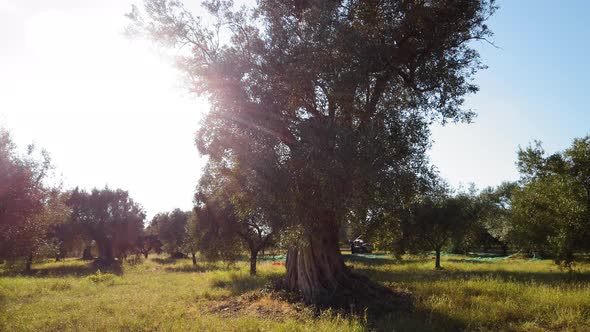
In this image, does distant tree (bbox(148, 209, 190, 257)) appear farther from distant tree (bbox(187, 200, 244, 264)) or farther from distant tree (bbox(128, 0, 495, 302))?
distant tree (bbox(128, 0, 495, 302))

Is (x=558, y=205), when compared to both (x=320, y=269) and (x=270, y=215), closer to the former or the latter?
(x=320, y=269)

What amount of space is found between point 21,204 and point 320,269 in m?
14.4

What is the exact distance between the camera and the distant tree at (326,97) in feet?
41.1

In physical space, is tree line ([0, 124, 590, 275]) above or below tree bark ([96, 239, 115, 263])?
above

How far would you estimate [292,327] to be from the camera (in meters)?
10.8

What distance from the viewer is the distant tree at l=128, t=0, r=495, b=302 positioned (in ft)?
41.1

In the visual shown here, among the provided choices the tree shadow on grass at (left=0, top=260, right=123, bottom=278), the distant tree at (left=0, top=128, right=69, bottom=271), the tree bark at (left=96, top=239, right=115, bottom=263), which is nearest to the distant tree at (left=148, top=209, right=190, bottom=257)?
the tree bark at (left=96, top=239, right=115, bottom=263)

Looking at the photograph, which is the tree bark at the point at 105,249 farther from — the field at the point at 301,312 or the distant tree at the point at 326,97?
the distant tree at the point at 326,97

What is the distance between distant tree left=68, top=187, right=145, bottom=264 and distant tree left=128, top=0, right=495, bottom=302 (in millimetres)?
44926

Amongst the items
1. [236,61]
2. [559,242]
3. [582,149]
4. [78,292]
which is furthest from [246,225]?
[582,149]

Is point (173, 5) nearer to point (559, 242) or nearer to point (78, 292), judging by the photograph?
point (78, 292)

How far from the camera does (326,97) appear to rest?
49.5ft

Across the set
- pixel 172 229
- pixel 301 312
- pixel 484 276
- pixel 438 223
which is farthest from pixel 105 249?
pixel 484 276

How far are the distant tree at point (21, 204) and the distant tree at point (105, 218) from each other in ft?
119
